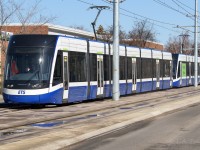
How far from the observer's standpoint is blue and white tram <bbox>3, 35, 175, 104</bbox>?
2100cm

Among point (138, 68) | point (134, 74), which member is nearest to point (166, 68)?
point (138, 68)

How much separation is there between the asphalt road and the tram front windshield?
6050mm

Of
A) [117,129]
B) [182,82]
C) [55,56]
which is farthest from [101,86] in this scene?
[182,82]

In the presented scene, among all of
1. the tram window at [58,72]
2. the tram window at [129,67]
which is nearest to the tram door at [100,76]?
the tram window at [58,72]

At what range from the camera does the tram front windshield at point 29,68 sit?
68.8 ft

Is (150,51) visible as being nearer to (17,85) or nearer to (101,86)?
(101,86)

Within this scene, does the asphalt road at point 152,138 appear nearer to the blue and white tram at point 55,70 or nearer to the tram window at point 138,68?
the blue and white tram at point 55,70

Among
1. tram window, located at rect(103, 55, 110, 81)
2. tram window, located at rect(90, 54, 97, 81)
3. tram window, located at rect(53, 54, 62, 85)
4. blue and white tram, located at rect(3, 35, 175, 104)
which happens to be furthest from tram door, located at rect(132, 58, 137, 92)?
tram window, located at rect(53, 54, 62, 85)

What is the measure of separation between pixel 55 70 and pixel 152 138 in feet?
31.9

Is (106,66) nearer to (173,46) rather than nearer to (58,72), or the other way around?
(58,72)

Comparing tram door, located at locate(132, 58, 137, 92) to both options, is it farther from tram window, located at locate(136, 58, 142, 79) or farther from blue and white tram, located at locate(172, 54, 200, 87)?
blue and white tram, located at locate(172, 54, 200, 87)

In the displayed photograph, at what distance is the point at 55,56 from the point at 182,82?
29063mm

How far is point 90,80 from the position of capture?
24.9 m

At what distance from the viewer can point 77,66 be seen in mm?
23656
